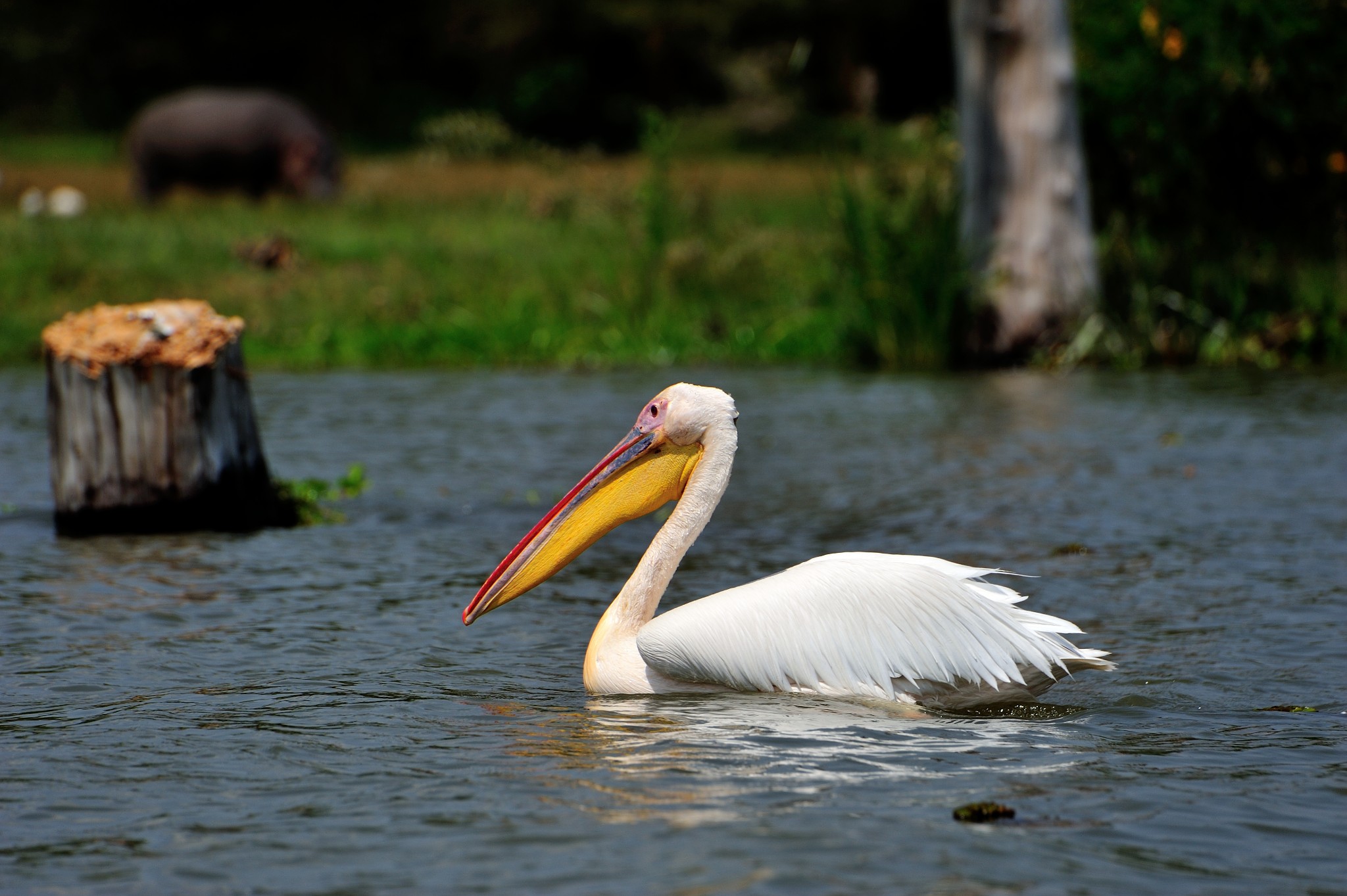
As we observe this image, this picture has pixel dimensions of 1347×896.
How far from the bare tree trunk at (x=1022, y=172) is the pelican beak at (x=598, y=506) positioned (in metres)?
9.29

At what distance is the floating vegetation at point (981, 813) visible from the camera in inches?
147

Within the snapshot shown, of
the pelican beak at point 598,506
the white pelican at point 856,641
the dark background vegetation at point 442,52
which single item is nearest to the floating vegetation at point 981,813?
the white pelican at point 856,641

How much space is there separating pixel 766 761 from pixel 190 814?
4.48 feet

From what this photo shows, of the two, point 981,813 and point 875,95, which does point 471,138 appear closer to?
point 875,95

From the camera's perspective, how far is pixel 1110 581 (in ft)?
22.0

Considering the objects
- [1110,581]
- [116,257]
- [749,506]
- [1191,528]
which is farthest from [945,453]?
[116,257]

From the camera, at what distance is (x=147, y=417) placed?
7352 millimetres

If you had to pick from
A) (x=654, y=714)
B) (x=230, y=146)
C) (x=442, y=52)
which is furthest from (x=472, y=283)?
(x=442, y=52)

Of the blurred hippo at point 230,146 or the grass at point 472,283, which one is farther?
the blurred hippo at point 230,146

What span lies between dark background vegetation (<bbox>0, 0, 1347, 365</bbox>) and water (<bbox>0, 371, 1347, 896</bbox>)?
453 centimetres

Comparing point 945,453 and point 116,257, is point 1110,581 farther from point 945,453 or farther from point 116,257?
point 116,257

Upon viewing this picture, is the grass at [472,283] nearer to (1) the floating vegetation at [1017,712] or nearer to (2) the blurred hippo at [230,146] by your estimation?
(2) the blurred hippo at [230,146]

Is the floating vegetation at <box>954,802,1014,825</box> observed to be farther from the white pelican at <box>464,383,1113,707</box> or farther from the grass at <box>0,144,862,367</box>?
the grass at <box>0,144,862,367</box>

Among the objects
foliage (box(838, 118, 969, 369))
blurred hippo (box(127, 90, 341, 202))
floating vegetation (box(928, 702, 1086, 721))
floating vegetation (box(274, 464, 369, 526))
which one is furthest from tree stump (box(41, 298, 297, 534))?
blurred hippo (box(127, 90, 341, 202))
